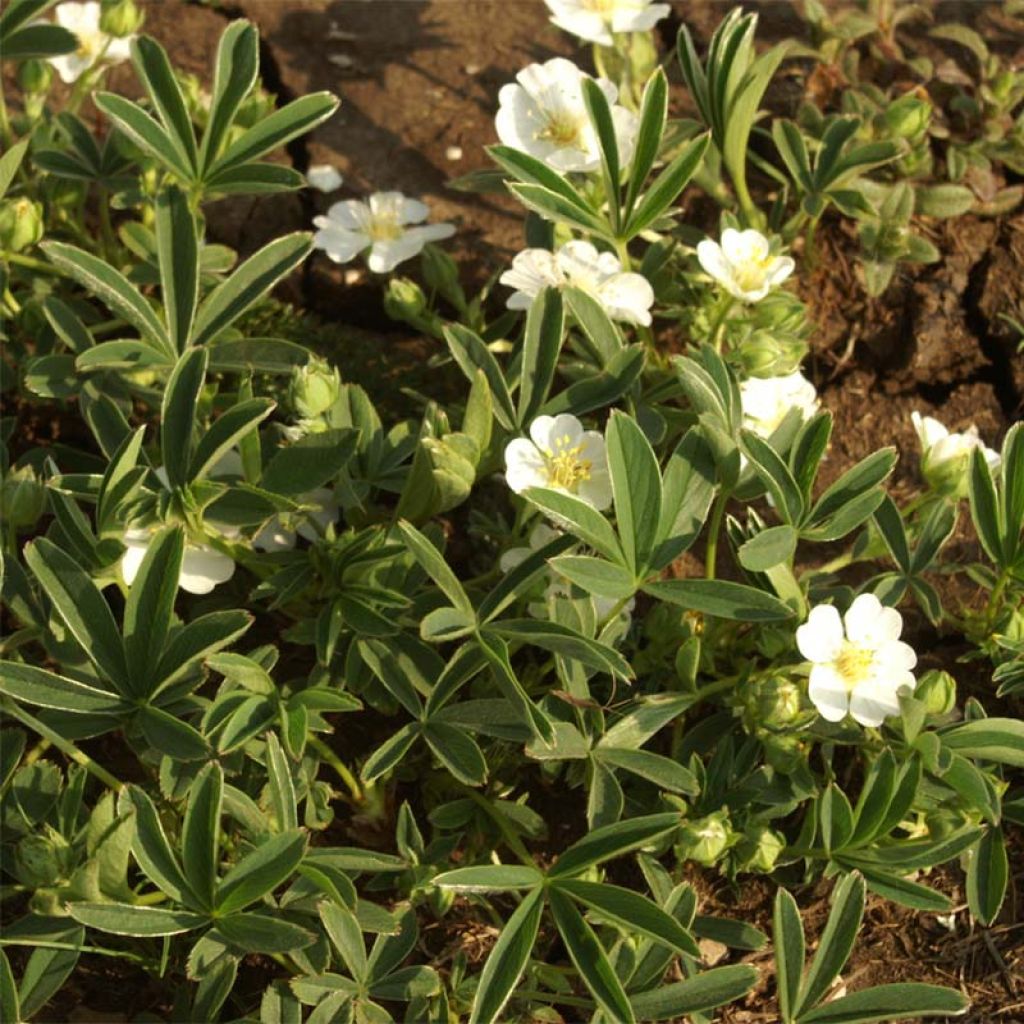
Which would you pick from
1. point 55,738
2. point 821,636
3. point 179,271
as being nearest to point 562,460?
point 821,636

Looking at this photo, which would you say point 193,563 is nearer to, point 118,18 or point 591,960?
point 591,960

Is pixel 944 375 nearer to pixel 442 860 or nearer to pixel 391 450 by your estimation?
pixel 391 450

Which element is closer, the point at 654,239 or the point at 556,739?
the point at 556,739

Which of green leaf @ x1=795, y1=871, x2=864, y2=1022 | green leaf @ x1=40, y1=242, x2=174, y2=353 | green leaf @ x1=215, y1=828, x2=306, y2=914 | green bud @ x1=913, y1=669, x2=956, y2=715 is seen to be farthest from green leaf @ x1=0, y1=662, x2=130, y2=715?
green bud @ x1=913, y1=669, x2=956, y2=715

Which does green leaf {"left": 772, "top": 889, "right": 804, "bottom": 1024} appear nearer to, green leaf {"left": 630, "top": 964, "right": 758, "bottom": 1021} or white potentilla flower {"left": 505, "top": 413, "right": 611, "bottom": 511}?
green leaf {"left": 630, "top": 964, "right": 758, "bottom": 1021}

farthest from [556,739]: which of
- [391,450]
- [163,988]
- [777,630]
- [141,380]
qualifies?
[141,380]

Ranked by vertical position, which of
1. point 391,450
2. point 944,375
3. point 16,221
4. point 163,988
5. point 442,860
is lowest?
point 163,988

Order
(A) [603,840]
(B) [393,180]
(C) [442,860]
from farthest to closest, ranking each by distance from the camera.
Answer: (B) [393,180] → (C) [442,860] → (A) [603,840]
